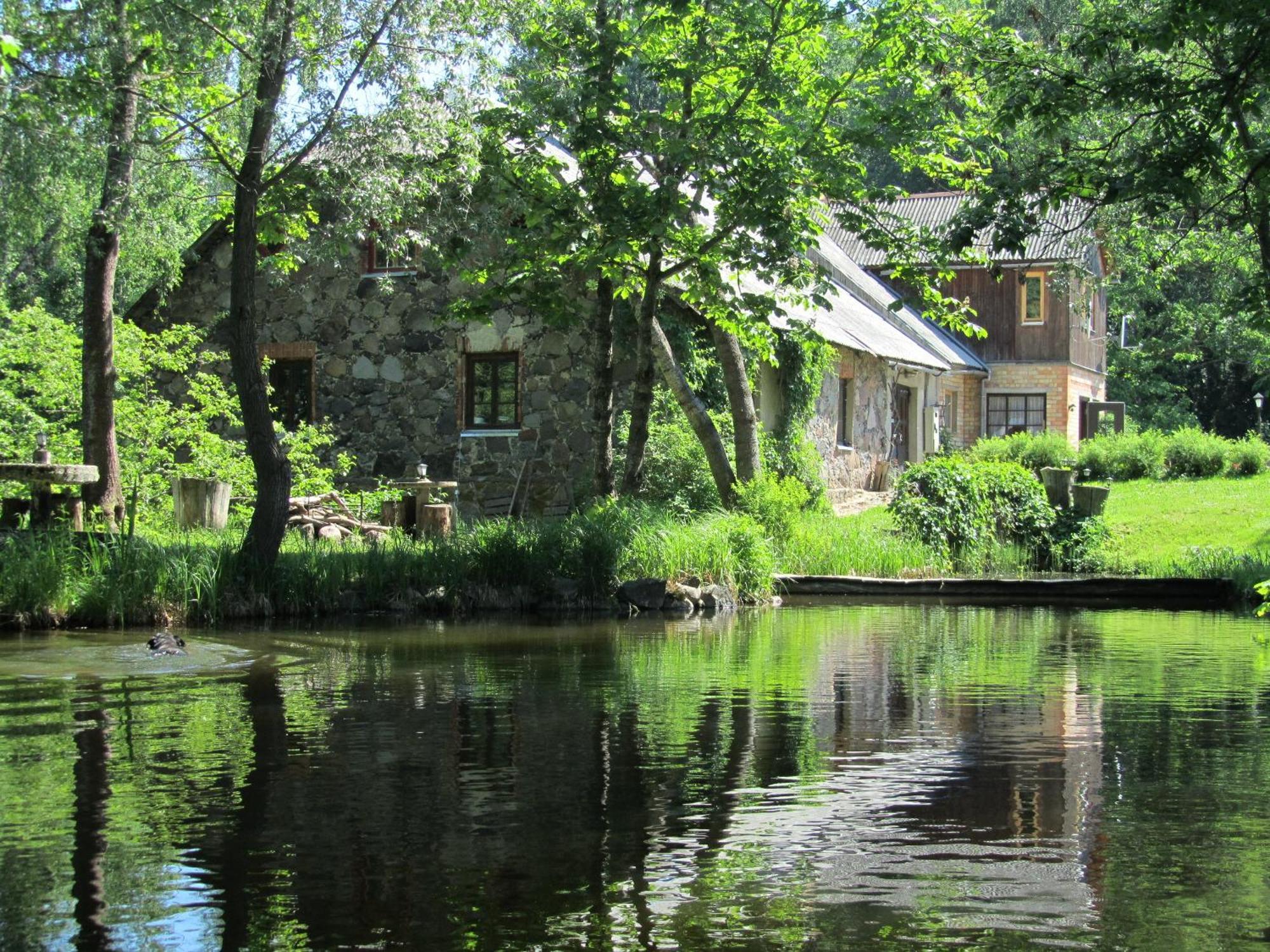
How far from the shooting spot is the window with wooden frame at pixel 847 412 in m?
25.1

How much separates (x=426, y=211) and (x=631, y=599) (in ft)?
Answer: 14.5

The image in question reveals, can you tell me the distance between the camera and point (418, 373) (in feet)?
67.6

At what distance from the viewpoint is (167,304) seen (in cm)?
2195

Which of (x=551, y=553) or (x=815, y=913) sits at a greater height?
(x=551, y=553)

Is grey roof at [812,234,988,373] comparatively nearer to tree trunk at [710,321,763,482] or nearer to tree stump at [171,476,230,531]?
tree trunk at [710,321,763,482]

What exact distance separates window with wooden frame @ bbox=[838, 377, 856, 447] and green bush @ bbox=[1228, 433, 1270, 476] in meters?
7.15

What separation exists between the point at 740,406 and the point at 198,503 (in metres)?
6.82

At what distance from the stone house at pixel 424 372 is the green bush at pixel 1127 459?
20.5 ft

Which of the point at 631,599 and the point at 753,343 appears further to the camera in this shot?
the point at 753,343

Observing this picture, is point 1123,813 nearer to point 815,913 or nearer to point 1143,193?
point 815,913

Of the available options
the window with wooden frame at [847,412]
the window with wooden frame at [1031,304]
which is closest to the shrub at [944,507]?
the window with wooden frame at [847,412]

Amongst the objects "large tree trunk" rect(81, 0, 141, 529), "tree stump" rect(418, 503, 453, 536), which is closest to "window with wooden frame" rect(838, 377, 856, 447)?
"tree stump" rect(418, 503, 453, 536)

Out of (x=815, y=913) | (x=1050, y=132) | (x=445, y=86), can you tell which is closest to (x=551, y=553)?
(x=445, y=86)

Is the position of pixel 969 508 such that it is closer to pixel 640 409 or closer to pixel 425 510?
pixel 640 409
